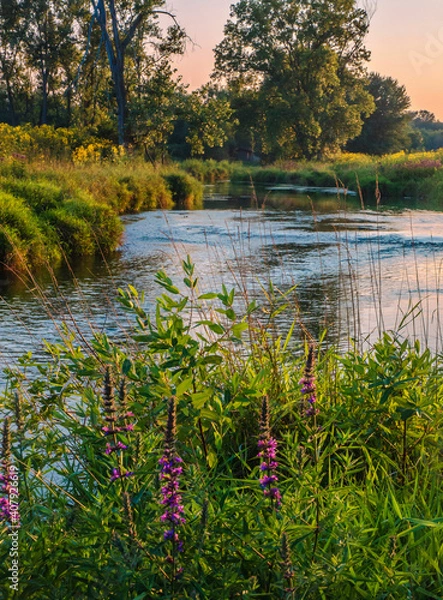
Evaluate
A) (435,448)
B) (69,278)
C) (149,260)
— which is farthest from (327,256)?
(435,448)

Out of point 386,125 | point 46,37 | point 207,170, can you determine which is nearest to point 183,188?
point 207,170

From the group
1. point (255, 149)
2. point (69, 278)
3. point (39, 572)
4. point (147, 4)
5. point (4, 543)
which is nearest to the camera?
point (4, 543)

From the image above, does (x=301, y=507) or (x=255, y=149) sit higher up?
(x=255, y=149)

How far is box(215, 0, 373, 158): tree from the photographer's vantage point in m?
48.2

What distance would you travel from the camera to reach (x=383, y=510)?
2365 millimetres

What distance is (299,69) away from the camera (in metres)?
49.5

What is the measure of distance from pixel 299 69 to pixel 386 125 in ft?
42.0

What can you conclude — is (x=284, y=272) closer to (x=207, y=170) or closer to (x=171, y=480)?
(x=171, y=480)

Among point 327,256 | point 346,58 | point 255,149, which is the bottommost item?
point 327,256

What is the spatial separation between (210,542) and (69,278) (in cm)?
822

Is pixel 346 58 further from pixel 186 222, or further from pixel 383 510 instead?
pixel 383 510

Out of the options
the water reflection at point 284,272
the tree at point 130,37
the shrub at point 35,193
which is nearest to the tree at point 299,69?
the tree at point 130,37

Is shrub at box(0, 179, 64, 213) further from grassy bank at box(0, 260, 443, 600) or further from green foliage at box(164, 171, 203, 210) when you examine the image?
green foliage at box(164, 171, 203, 210)

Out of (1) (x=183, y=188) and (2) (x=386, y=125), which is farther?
(2) (x=386, y=125)
